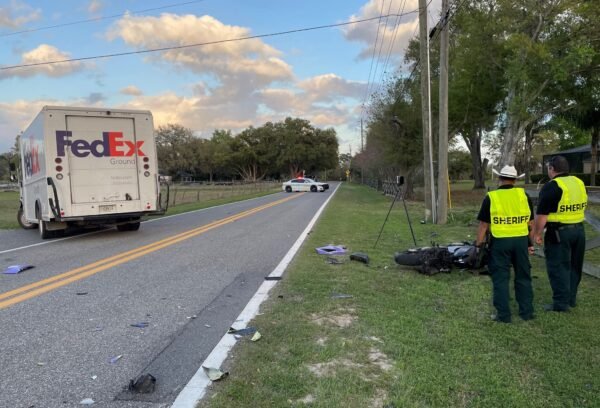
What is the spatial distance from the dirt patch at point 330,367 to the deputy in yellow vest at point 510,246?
1.99 m

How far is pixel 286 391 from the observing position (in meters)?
3.37

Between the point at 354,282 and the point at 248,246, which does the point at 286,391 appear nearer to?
Result: the point at 354,282

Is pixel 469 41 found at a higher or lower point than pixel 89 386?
higher

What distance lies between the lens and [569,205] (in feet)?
17.0

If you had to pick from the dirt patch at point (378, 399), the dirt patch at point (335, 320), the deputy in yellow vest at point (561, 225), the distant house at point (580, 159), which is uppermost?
the distant house at point (580, 159)

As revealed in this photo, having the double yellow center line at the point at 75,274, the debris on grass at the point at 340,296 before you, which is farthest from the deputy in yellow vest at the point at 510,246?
the double yellow center line at the point at 75,274

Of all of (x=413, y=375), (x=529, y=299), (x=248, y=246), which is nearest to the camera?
(x=413, y=375)

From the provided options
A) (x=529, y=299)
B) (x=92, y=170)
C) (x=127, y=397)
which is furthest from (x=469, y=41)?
(x=127, y=397)

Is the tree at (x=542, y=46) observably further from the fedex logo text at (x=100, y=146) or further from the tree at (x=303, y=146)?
the tree at (x=303, y=146)

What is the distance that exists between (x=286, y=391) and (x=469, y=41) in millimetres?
19903

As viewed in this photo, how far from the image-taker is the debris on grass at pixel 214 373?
3.60 m

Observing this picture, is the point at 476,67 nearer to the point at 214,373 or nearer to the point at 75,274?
the point at 75,274

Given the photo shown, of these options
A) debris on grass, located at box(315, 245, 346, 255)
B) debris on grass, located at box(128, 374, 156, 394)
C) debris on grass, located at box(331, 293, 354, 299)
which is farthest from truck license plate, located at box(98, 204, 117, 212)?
debris on grass, located at box(128, 374, 156, 394)

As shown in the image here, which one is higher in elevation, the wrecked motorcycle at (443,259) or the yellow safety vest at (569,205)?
the yellow safety vest at (569,205)
